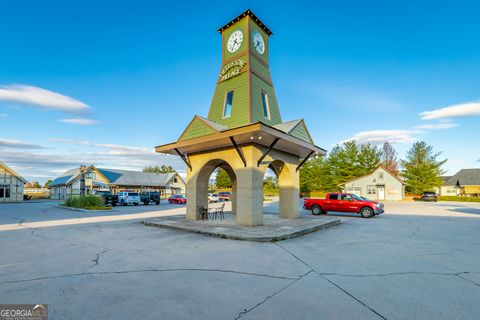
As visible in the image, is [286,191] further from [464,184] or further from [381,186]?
[464,184]

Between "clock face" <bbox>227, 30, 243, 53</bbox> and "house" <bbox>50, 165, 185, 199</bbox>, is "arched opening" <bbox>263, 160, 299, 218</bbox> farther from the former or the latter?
"house" <bbox>50, 165, 185, 199</bbox>

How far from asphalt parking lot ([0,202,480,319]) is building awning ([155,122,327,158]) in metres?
4.78

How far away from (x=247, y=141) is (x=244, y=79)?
13.0 ft

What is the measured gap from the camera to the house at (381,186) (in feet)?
153

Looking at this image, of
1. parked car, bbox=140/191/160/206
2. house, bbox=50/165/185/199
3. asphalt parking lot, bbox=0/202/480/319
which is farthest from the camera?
house, bbox=50/165/185/199

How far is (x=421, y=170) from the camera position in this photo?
4966 centimetres

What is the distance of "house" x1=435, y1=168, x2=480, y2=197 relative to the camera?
5906 cm

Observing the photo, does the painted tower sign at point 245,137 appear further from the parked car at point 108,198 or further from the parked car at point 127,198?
the parked car at point 127,198

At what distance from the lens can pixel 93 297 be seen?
4734 mm

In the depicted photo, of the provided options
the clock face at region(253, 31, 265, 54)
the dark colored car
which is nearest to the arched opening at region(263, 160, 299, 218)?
the clock face at region(253, 31, 265, 54)

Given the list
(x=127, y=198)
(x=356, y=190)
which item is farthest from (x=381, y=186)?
(x=127, y=198)

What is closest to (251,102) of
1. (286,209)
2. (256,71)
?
(256,71)

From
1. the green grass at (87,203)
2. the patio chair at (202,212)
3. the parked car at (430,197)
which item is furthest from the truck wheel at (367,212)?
the parked car at (430,197)

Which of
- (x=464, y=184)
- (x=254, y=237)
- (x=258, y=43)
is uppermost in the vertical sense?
(x=258, y=43)
